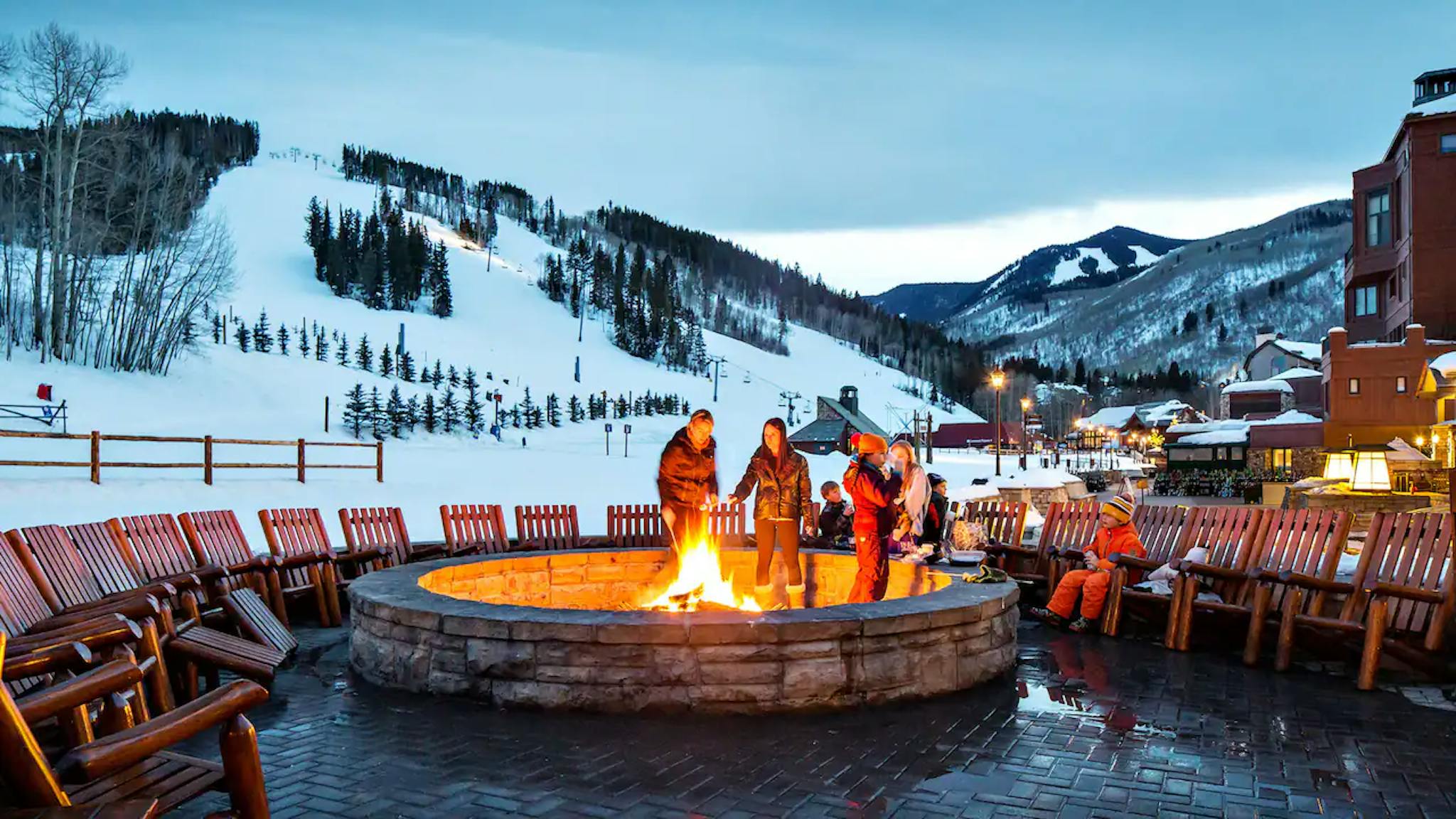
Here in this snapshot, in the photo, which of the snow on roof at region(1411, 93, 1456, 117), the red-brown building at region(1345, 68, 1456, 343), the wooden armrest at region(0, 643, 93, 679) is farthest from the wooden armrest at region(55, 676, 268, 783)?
the snow on roof at region(1411, 93, 1456, 117)

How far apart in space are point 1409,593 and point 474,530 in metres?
8.20

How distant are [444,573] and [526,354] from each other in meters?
70.8

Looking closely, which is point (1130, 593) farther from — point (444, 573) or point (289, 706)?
point (289, 706)

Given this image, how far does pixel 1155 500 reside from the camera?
103ft

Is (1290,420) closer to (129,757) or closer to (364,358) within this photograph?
(129,757)

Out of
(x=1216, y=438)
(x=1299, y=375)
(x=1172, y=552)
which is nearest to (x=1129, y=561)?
(x=1172, y=552)

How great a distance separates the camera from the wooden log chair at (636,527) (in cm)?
1164

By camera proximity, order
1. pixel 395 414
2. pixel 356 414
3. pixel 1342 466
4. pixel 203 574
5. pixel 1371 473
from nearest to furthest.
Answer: pixel 203 574 → pixel 1371 473 → pixel 1342 466 → pixel 356 414 → pixel 395 414

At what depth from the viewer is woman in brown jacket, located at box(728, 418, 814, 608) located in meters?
8.20

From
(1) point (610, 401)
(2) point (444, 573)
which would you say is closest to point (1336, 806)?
(2) point (444, 573)

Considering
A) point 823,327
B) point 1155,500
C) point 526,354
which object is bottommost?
point 1155,500

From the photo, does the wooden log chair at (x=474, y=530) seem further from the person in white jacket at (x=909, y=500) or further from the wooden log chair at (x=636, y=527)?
the person in white jacket at (x=909, y=500)

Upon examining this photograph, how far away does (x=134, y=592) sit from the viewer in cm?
606

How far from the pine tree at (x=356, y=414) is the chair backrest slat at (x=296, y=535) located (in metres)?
33.5
